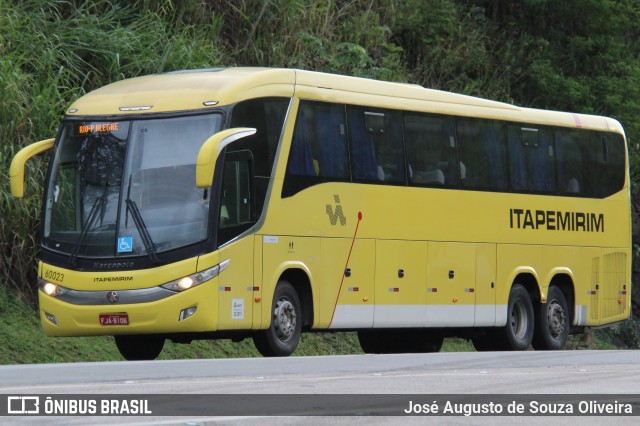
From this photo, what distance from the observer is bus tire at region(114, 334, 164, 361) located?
1928cm

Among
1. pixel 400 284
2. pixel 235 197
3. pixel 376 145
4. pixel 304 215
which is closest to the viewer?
pixel 235 197

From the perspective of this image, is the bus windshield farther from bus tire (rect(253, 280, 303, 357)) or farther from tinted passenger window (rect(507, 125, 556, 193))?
tinted passenger window (rect(507, 125, 556, 193))

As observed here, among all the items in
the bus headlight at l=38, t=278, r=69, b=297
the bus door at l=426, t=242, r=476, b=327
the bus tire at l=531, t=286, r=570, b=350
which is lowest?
the bus tire at l=531, t=286, r=570, b=350

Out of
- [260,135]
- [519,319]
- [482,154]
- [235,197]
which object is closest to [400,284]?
[482,154]

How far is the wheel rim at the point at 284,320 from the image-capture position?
1830 centimetres

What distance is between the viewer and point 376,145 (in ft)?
66.4

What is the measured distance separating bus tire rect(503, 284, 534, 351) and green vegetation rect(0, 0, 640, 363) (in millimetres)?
3340

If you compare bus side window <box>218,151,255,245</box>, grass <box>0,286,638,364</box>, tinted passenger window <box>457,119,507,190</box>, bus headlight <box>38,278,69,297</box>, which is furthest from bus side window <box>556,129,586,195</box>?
bus headlight <box>38,278,69,297</box>

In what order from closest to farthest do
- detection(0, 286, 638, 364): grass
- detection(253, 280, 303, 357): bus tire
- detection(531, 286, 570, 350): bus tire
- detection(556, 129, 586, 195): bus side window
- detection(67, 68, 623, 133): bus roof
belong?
detection(67, 68, 623, 133): bus roof → detection(253, 280, 303, 357): bus tire → detection(0, 286, 638, 364): grass → detection(531, 286, 570, 350): bus tire → detection(556, 129, 586, 195): bus side window

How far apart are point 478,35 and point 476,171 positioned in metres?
14.6

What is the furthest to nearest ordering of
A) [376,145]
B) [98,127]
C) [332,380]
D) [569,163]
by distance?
1. [569,163]
2. [376,145]
3. [98,127]
4. [332,380]

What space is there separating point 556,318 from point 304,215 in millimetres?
6876

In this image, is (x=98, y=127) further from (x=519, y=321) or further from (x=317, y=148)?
(x=519, y=321)

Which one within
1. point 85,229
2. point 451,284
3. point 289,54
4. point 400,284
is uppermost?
point 289,54
